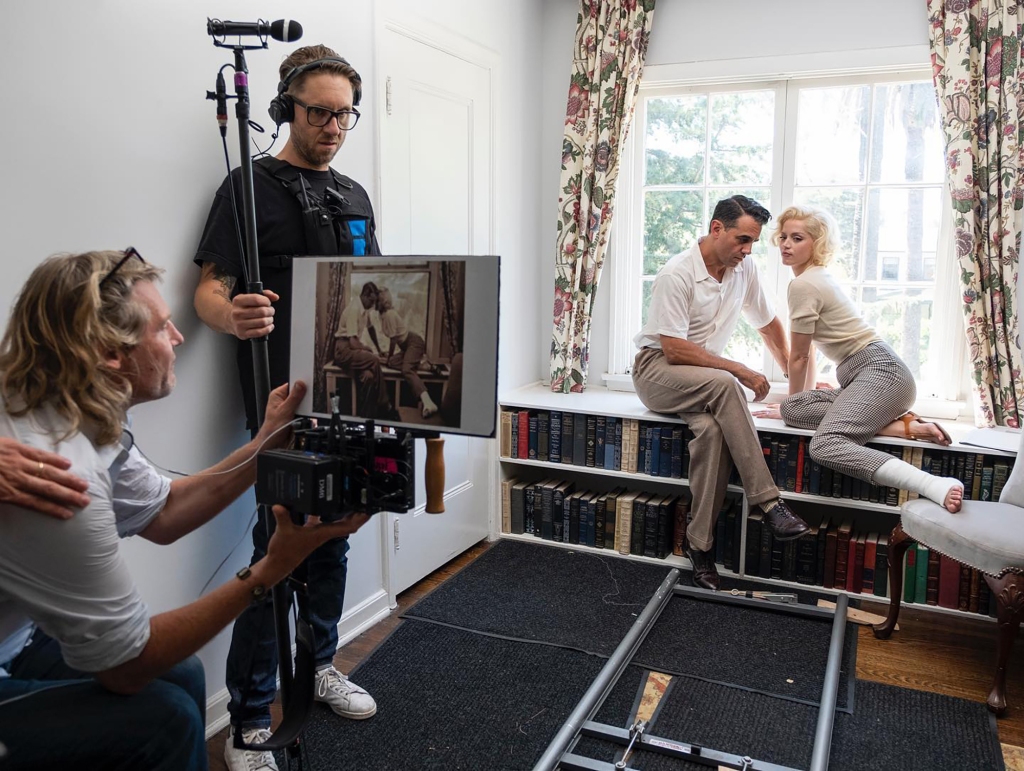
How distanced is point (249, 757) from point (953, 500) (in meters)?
2.03

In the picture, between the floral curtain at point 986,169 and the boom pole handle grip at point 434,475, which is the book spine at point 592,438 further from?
the boom pole handle grip at point 434,475

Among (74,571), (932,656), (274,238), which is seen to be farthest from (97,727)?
(932,656)

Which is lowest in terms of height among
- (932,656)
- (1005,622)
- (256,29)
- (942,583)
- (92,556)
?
(932,656)

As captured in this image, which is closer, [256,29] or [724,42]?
[256,29]

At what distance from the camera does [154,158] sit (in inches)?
72.2

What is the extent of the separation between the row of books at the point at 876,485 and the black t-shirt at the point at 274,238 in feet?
5.85

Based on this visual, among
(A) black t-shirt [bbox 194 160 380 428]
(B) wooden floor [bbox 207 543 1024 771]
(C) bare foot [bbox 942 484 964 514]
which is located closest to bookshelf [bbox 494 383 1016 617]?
(B) wooden floor [bbox 207 543 1024 771]

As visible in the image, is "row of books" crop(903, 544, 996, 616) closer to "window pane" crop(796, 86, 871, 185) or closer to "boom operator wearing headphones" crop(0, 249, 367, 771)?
"window pane" crop(796, 86, 871, 185)

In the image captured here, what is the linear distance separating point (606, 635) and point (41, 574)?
1.86 meters

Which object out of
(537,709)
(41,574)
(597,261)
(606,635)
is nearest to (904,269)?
(597,261)

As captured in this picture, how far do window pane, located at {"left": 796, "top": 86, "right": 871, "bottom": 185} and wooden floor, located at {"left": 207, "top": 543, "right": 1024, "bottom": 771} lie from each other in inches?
69.5

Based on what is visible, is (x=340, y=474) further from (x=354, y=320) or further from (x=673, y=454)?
(x=673, y=454)

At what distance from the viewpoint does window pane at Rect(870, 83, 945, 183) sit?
327cm

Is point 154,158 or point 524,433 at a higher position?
point 154,158
